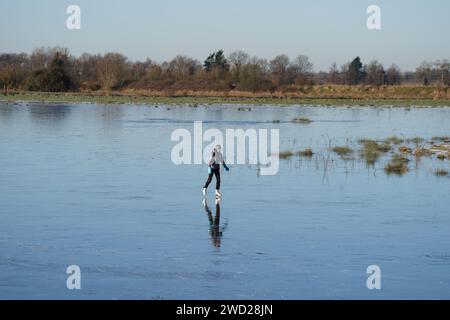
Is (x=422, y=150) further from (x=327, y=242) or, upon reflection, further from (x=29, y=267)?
(x=29, y=267)

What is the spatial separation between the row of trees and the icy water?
90.4m

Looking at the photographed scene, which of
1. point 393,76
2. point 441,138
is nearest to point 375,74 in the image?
point 393,76

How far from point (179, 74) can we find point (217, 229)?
122 m

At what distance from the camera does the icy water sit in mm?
13336

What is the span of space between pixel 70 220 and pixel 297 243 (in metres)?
5.15

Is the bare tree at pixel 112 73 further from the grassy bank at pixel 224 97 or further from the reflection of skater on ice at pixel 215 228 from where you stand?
the reflection of skater on ice at pixel 215 228

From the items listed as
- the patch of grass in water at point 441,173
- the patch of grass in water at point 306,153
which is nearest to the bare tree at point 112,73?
the patch of grass in water at point 306,153

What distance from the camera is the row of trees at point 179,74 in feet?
404

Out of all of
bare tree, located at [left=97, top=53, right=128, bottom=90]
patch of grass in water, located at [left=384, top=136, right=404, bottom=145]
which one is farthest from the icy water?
bare tree, located at [left=97, top=53, right=128, bottom=90]


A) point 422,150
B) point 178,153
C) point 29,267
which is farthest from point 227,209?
point 422,150

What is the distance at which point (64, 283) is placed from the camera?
520 inches

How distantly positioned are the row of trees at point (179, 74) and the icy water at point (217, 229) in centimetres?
9035
